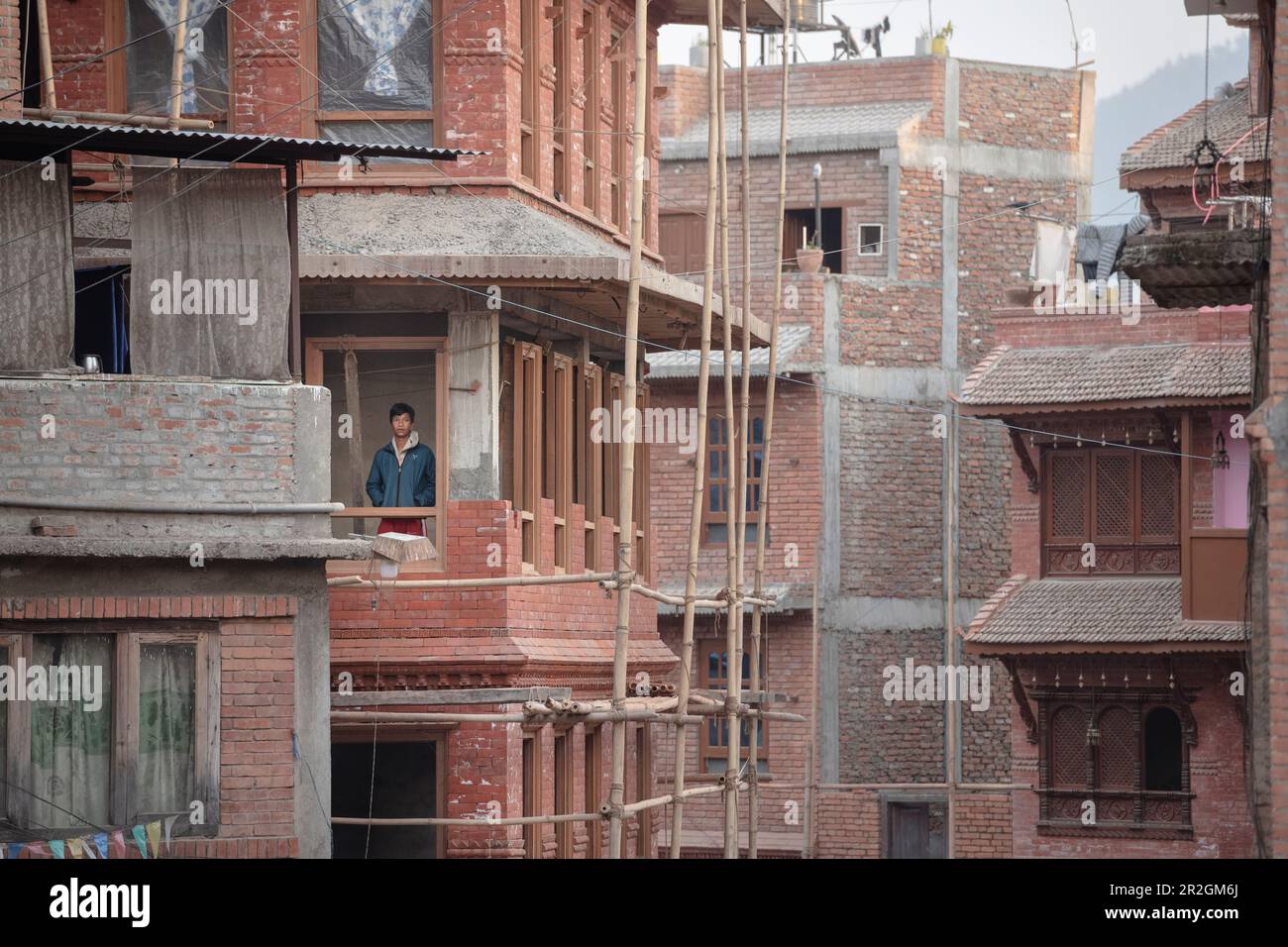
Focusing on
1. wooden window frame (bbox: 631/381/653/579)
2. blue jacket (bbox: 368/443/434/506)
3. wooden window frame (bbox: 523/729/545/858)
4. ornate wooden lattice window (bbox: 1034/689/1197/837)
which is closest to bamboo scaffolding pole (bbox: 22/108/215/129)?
blue jacket (bbox: 368/443/434/506)

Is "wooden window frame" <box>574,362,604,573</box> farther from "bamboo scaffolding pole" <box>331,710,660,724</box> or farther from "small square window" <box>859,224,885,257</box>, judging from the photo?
"small square window" <box>859,224,885,257</box>

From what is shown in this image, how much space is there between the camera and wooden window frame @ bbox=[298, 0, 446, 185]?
22.2m

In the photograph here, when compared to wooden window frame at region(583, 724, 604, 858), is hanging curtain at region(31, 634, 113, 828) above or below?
above

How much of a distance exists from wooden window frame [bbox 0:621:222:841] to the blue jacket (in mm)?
3746

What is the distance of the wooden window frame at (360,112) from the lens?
22.2m

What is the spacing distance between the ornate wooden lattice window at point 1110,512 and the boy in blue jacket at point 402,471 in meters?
13.4

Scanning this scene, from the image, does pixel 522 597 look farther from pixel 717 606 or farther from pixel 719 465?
pixel 719 465

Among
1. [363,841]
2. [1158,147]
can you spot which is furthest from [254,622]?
[1158,147]

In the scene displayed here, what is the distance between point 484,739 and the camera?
21469mm

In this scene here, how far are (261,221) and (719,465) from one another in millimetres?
19445

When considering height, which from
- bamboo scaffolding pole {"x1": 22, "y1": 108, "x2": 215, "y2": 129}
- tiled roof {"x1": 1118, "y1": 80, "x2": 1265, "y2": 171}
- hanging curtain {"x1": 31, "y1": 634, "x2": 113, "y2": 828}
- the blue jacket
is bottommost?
hanging curtain {"x1": 31, "y1": 634, "x2": 113, "y2": 828}

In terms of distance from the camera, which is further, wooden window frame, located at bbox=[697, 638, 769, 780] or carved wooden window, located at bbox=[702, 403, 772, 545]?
carved wooden window, located at bbox=[702, 403, 772, 545]

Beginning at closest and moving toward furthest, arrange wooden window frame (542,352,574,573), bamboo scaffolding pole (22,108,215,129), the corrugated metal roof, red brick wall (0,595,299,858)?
the corrugated metal roof → red brick wall (0,595,299,858) → bamboo scaffolding pole (22,108,215,129) → wooden window frame (542,352,574,573)
